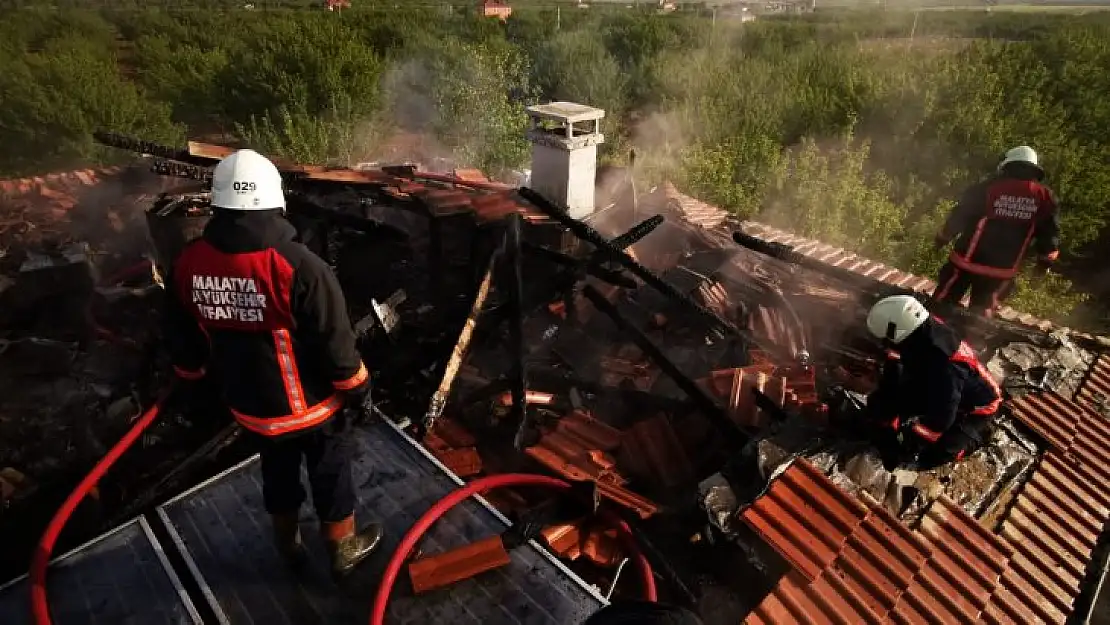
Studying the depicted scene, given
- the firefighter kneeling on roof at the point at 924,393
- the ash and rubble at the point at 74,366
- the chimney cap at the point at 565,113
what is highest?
the chimney cap at the point at 565,113

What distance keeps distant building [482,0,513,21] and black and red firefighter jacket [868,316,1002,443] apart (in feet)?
126

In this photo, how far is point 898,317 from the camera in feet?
13.4

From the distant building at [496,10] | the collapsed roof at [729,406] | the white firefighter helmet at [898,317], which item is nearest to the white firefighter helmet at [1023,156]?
the collapsed roof at [729,406]

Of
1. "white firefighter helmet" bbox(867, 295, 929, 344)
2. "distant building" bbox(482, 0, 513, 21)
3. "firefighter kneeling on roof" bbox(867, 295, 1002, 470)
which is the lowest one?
"firefighter kneeling on roof" bbox(867, 295, 1002, 470)

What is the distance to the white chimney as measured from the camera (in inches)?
303

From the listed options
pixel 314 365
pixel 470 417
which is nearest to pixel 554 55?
pixel 470 417

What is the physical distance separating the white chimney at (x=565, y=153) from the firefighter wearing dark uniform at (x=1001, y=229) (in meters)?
4.34

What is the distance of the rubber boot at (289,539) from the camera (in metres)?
3.54

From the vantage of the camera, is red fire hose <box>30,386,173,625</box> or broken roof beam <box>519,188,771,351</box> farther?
broken roof beam <box>519,188,771,351</box>

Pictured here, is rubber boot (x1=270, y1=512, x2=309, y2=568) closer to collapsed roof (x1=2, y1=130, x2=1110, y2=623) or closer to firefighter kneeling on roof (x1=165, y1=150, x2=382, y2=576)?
firefighter kneeling on roof (x1=165, y1=150, x2=382, y2=576)

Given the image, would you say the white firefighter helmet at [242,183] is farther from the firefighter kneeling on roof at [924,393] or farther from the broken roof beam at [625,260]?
the firefighter kneeling on roof at [924,393]

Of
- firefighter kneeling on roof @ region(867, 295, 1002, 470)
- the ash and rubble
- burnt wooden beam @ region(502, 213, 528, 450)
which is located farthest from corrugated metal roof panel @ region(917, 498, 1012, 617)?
the ash and rubble

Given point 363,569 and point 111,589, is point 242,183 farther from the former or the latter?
point 111,589

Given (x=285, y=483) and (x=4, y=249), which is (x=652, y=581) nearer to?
(x=285, y=483)
